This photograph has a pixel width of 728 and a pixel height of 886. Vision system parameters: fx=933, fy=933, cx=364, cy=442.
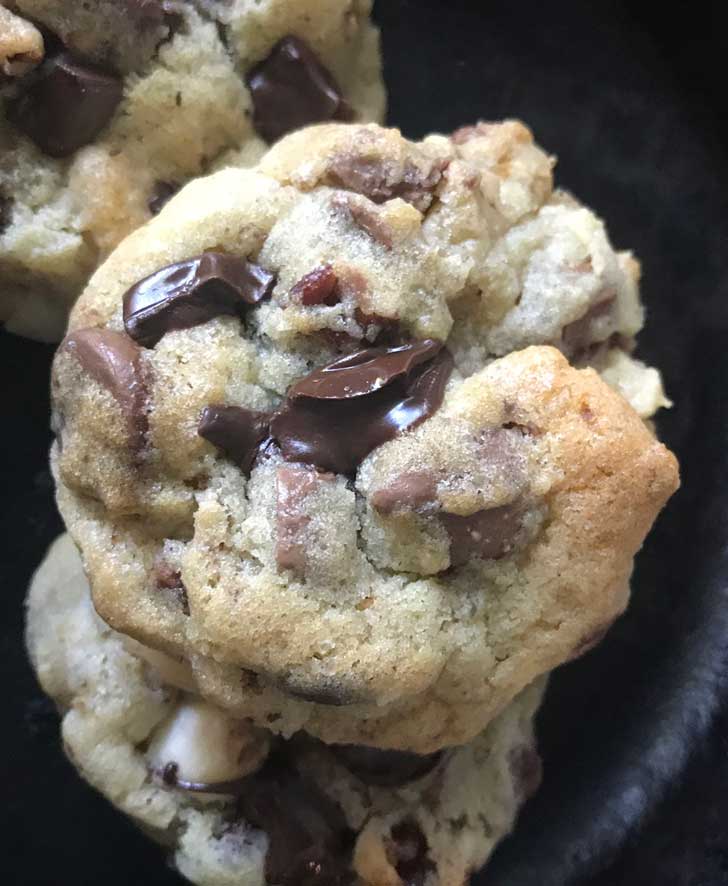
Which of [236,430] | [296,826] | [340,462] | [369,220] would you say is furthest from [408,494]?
→ [296,826]

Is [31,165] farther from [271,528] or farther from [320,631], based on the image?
[320,631]

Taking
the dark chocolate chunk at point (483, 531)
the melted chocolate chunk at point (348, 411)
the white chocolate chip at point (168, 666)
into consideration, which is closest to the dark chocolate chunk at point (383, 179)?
the melted chocolate chunk at point (348, 411)

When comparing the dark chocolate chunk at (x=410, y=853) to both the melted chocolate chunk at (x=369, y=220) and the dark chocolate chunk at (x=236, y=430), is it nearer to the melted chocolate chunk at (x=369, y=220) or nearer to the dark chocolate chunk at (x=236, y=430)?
→ the dark chocolate chunk at (x=236, y=430)

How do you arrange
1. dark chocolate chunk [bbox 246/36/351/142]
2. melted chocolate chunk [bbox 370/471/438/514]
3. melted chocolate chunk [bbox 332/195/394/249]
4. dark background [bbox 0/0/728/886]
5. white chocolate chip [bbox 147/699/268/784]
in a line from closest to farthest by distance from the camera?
melted chocolate chunk [bbox 370/471/438/514]
melted chocolate chunk [bbox 332/195/394/249]
white chocolate chip [bbox 147/699/268/784]
dark chocolate chunk [bbox 246/36/351/142]
dark background [bbox 0/0/728/886]

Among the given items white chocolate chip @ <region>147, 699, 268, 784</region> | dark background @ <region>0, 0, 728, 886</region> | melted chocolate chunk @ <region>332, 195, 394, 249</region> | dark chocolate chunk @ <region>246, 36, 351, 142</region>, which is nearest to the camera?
melted chocolate chunk @ <region>332, 195, 394, 249</region>

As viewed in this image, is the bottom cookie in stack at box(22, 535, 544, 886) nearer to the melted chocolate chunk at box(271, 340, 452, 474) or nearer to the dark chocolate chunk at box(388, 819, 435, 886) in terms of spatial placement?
the dark chocolate chunk at box(388, 819, 435, 886)

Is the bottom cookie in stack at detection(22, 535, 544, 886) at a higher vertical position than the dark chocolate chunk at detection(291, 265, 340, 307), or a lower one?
lower

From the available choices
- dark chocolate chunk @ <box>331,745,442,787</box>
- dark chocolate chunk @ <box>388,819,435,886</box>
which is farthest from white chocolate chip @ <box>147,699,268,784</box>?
dark chocolate chunk @ <box>388,819,435,886</box>
